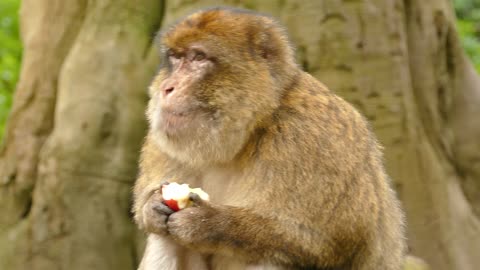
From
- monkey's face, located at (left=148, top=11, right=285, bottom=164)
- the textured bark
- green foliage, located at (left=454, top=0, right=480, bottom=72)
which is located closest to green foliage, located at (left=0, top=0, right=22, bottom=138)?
the textured bark

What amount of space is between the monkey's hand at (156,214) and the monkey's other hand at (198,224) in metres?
0.08

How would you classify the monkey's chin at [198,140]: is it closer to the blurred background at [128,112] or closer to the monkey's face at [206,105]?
the monkey's face at [206,105]

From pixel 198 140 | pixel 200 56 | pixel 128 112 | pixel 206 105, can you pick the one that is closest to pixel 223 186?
pixel 198 140

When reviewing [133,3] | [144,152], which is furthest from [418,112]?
[144,152]

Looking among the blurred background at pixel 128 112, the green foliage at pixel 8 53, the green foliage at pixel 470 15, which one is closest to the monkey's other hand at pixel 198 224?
the blurred background at pixel 128 112

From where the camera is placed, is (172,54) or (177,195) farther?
(172,54)

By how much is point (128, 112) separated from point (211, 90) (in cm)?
275

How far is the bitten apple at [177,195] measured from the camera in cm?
440

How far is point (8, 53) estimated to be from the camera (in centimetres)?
902

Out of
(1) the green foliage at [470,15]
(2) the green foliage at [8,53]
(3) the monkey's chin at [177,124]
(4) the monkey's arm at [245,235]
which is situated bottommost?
(1) the green foliage at [470,15]

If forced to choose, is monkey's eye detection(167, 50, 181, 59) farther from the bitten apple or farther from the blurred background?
the blurred background

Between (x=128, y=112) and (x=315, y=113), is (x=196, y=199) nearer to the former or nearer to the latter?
(x=315, y=113)

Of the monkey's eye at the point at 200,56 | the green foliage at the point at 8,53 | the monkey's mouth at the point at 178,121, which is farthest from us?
the green foliage at the point at 8,53

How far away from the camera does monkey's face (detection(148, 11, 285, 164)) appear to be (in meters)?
4.34
